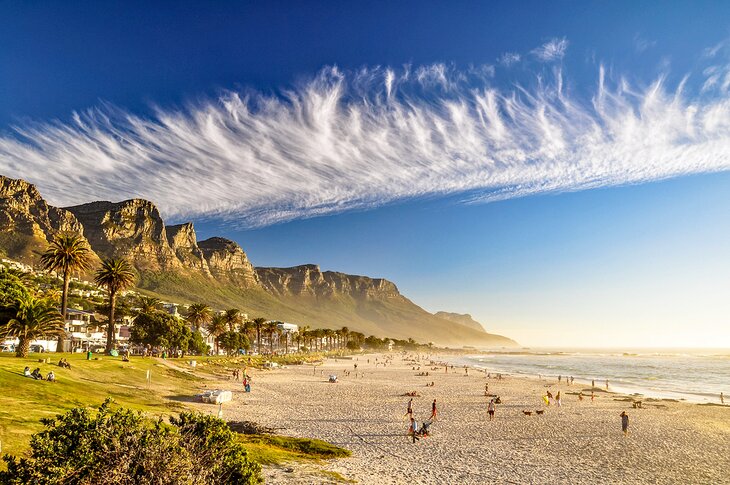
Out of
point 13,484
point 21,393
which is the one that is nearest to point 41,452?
point 13,484

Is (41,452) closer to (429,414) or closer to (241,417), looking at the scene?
(241,417)

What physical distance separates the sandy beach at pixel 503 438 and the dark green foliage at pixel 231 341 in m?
67.4

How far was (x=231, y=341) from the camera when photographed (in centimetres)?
11844

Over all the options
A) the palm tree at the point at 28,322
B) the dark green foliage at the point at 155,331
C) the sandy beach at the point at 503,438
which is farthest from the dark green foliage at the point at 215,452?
the dark green foliage at the point at 155,331

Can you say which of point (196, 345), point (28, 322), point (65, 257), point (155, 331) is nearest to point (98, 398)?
point (28, 322)

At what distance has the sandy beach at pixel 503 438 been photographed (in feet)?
74.0

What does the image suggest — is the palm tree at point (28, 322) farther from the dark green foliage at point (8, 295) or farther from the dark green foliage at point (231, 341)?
the dark green foliage at point (231, 341)

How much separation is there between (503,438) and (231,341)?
99156 millimetres

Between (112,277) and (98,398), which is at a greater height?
(112,277)

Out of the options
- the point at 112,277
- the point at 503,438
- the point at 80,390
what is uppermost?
the point at 112,277

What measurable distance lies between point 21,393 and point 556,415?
42.4 m

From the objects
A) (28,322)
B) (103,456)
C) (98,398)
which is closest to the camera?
(103,456)

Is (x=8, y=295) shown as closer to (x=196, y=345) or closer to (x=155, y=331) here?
(x=155, y=331)

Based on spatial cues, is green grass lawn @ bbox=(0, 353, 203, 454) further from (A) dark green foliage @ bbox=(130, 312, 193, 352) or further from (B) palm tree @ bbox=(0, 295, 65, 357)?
(A) dark green foliage @ bbox=(130, 312, 193, 352)
